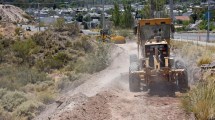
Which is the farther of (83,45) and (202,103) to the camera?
(83,45)

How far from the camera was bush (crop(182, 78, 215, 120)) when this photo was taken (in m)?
11.7

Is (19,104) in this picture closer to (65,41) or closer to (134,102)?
(134,102)

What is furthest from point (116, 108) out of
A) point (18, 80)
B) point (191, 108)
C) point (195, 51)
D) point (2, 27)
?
point (2, 27)

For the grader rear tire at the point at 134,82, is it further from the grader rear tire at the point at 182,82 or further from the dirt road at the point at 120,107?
the grader rear tire at the point at 182,82

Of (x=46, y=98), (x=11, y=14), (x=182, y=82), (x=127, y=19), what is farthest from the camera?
(x=11, y=14)

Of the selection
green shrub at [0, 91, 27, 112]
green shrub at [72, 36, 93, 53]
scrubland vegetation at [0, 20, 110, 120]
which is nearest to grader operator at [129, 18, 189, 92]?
scrubland vegetation at [0, 20, 110, 120]

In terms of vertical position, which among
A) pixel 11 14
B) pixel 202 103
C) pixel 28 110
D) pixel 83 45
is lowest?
pixel 83 45

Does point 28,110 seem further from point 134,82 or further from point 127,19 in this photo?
point 127,19

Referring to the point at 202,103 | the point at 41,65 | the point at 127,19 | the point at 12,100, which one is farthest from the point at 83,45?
the point at 202,103

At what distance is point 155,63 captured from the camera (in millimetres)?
17656

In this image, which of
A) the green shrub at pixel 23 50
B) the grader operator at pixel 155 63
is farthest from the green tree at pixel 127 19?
the grader operator at pixel 155 63

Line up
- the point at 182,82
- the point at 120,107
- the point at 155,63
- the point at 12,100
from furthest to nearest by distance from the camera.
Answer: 1. the point at 12,100
2. the point at 182,82
3. the point at 155,63
4. the point at 120,107

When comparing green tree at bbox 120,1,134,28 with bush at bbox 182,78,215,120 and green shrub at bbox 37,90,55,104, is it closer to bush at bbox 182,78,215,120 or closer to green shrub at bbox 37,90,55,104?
green shrub at bbox 37,90,55,104

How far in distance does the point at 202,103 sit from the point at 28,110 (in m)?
11.1
